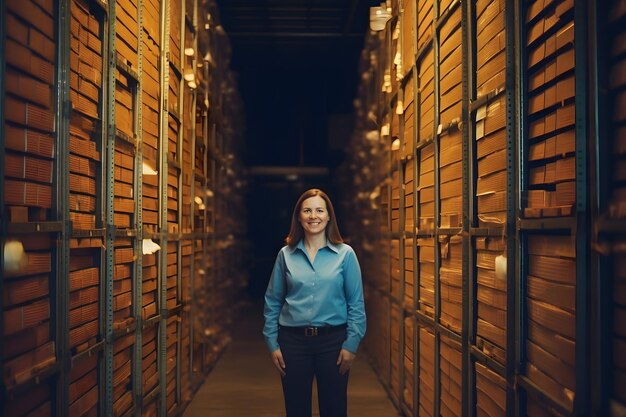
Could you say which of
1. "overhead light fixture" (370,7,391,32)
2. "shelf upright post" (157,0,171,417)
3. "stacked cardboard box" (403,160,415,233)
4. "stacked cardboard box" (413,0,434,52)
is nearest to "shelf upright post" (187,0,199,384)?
"shelf upright post" (157,0,171,417)

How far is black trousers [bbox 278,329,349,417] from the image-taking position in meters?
4.24

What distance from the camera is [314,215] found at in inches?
173

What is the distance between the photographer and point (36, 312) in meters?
3.21

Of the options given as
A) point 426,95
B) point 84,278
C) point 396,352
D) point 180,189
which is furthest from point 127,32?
point 396,352

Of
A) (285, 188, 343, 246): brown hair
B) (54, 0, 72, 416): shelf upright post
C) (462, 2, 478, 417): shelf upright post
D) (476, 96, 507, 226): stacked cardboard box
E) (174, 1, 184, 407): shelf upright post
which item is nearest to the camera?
(54, 0, 72, 416): shelf upright post

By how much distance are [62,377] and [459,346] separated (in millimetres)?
2440

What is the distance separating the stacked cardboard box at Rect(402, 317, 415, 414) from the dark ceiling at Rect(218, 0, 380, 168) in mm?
5419

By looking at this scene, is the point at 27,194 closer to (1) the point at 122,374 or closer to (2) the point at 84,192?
(2) the point at 84,192

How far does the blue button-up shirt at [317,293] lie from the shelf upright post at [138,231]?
110 centimetres

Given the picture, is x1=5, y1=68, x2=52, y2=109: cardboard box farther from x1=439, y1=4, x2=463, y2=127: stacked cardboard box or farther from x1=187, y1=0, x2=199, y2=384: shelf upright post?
x1=187, y1=0, x2=199, y2=384: shelf upright post

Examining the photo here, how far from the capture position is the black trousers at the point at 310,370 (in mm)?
4238

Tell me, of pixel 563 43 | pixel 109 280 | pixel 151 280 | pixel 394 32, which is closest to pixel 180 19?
pixel 394 32

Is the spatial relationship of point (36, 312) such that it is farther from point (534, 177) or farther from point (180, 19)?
point (180, 19)

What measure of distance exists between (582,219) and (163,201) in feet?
12.6
